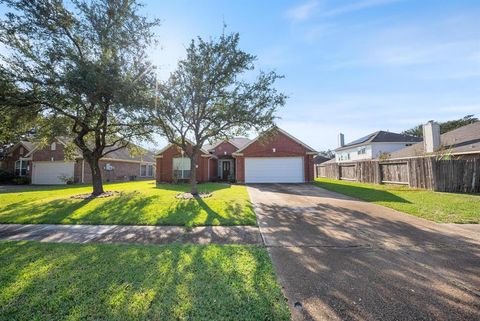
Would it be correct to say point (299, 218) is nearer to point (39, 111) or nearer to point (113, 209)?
point (113, 209)

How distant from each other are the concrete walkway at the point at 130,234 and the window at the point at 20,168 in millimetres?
23938

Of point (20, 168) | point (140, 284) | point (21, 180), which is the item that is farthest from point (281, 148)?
point (20, 168)

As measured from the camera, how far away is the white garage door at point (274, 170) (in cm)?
2008

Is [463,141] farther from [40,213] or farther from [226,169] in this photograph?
[40,213]

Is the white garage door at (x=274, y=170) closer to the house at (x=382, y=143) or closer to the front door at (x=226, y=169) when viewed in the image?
the front door at (x=226, y=169)

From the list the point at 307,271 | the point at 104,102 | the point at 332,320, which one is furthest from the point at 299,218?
the point at 104,102

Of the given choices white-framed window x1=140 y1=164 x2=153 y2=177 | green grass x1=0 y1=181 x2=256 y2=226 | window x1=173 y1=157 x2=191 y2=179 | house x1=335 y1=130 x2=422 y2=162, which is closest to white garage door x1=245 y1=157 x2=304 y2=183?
window x1=173 y1=157 x2=191 y2=179

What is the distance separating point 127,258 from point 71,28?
451 inches

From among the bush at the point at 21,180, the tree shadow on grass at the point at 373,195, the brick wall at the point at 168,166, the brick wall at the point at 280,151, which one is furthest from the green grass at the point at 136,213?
the bush at the point at 21,180

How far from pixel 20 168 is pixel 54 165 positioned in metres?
5.66

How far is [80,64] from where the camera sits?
924 centimetres

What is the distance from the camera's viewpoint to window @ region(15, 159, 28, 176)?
24297mm

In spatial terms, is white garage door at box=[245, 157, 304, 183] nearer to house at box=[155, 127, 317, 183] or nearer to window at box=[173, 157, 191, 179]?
house at box=[155, 127, 317, 183]

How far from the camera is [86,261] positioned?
405 centimetres
